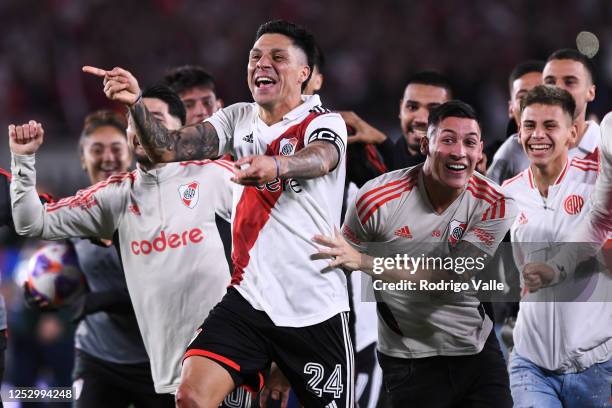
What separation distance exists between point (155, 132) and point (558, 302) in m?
2.29

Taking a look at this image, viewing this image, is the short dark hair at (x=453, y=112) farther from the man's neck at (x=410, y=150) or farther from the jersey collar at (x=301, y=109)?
the man's neck at (x=410, y=150)

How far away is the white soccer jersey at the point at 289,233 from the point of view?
4.27 m

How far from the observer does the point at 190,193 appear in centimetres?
509

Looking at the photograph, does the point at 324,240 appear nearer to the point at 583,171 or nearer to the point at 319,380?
the point at 319,380

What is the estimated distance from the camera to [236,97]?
519 inches

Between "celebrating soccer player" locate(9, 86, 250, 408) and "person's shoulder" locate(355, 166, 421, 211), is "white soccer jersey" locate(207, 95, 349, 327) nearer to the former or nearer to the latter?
"person's shoulder" locate(355, 166, 421, 211)

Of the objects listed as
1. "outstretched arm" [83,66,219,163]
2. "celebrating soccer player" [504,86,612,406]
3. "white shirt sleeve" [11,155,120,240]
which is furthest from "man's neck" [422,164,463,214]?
"white shirt sleeve" [11,155,120,240]

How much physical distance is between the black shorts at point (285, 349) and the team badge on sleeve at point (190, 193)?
2.95ft

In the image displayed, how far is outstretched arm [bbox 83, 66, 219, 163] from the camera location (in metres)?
3.96

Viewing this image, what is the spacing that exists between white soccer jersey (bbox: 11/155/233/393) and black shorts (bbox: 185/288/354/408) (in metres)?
0.64

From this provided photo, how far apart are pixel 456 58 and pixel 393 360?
29.6 ft

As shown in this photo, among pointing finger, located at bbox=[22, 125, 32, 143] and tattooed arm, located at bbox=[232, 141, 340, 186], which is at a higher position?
pointing finger, located at bbox=[22, 125, 32, 143]

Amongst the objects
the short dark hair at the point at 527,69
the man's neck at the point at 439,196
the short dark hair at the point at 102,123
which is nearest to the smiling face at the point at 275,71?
the man's neck at the point at 439,196

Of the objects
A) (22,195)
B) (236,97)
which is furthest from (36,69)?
(22,195)
